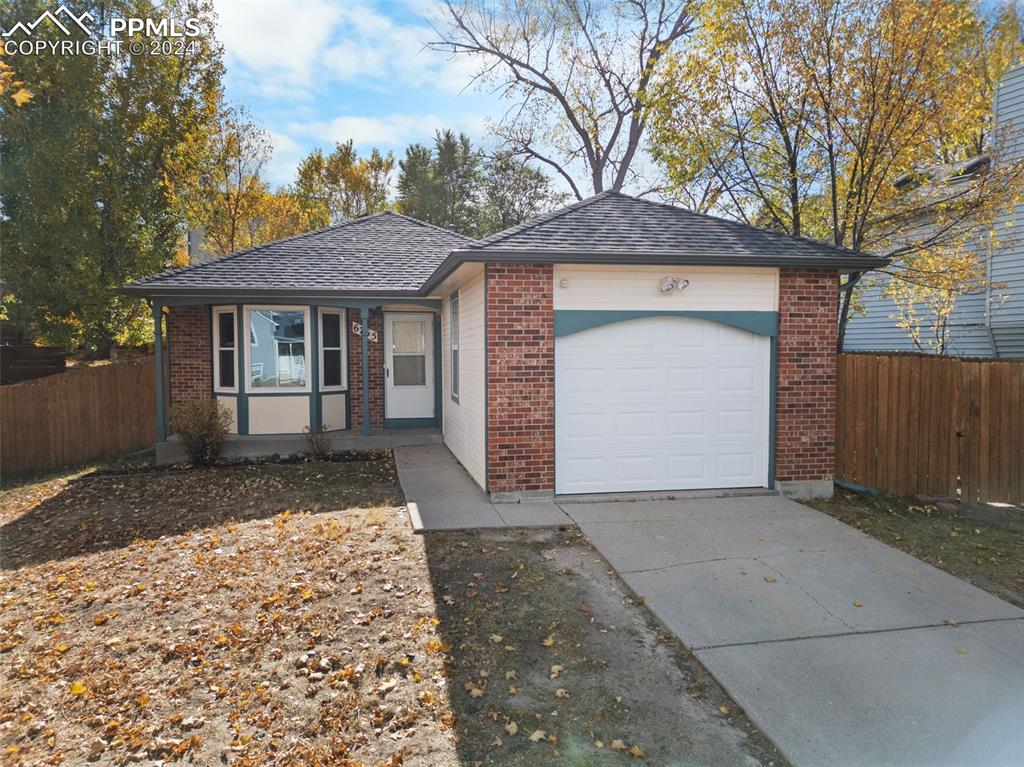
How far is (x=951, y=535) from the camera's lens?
6633 mm

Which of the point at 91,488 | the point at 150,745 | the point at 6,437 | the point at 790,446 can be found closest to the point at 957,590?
the point at 790,446

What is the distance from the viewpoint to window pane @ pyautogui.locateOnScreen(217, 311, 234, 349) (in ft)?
38.4

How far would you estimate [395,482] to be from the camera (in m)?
8.86

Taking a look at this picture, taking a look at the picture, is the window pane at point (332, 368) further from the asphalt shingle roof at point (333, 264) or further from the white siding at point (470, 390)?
the white siding at point (470, 390)

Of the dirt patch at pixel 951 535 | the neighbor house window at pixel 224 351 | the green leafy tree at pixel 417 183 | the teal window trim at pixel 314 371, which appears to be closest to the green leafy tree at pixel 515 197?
the green leafy tree at pixel 417 183

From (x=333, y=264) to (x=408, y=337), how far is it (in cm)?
196

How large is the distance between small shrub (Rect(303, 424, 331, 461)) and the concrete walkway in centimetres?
195

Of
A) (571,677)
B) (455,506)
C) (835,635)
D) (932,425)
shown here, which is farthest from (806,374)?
(571,677)

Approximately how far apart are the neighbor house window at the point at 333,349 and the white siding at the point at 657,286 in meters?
5.91

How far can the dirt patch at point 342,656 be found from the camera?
3254 mm

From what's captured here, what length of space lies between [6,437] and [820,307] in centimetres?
1326

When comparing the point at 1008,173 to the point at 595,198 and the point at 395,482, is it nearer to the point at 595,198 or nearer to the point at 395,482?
the point at 595,198

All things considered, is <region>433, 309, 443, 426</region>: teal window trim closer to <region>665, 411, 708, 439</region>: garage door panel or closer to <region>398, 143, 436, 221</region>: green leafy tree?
<region>665, 411, 708, 439</region>: garage door panel

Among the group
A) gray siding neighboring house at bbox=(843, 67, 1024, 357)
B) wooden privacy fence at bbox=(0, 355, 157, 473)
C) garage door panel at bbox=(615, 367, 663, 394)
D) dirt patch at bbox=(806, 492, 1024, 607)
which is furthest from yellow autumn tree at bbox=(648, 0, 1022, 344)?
wooden privacy fence at bbox=(0, 355, 157, 473)
